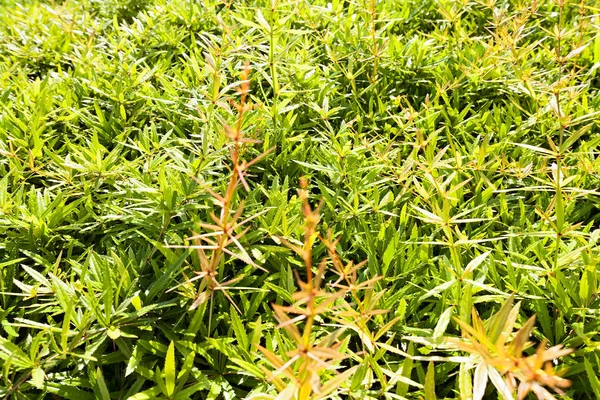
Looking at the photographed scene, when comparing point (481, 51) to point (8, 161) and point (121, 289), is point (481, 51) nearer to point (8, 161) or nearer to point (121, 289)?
point (121, 289)

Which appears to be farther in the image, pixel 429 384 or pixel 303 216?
pixel 303 216

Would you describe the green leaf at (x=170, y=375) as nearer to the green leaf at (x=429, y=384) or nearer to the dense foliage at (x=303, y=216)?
the dense foliage at (x=303, y=216)

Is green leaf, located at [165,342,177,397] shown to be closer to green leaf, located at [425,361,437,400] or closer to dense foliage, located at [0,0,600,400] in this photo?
dense foliage, located at [0,0,600,400]

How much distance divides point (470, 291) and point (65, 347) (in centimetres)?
97

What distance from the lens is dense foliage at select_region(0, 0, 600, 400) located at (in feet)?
3.79

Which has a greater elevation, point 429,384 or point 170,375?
point 170,375

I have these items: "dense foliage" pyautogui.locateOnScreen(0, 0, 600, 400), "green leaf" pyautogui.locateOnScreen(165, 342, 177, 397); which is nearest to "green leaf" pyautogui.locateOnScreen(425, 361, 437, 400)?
"dense foliage" pyautogui.locateOnScreen(0, 0, 600, 400)

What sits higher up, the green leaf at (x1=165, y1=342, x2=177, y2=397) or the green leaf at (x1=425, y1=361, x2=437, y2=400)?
the green leaf at (x1=165, y1=342, x2=177, y2=397)

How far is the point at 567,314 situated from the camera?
128cm

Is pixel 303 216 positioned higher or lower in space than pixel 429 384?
higher

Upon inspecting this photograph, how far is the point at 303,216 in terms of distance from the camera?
1501 millimetres

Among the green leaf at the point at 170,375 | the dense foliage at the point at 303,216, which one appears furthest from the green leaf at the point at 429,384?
the green leaf at the point at 170,375

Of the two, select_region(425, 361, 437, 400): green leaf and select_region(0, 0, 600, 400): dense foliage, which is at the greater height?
select_region(0, 0, 600, 400): dense foliage

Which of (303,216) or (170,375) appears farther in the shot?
(303,216)
